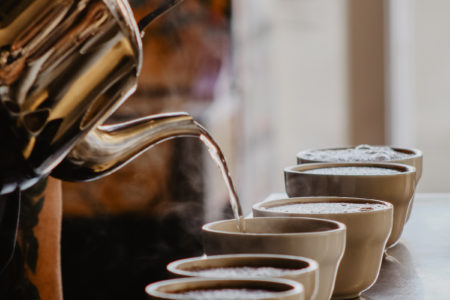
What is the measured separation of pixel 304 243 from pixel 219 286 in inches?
4.7

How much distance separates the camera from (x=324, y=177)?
784mm

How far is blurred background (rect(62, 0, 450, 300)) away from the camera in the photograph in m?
2.27

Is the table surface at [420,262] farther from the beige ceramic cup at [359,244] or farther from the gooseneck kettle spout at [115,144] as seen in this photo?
the gooseneck kettle spout at [115,144]

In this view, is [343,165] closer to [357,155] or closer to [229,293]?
[357,155]

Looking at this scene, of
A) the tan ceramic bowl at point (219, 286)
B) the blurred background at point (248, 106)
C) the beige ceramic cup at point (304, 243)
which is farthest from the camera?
the blurred background at point (248, 106)

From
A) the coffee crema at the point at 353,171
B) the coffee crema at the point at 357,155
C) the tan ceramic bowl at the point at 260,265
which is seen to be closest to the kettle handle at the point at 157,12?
the tan ceramic bowl at the point at 260,265

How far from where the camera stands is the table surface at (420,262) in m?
0.70

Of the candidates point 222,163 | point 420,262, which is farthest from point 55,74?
point 420,262

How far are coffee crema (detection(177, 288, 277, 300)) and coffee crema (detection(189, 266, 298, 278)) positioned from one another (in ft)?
0.13

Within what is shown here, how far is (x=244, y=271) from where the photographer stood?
496 millimetres

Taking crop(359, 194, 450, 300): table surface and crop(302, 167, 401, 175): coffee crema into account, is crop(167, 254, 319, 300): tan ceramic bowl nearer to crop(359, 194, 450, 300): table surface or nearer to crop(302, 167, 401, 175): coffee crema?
crop(359, 194, 450, 300): table surface

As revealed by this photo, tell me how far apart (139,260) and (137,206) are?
0.69ft

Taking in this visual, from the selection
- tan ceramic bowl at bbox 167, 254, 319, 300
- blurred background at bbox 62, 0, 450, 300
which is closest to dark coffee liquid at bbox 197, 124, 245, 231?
tan ceramic bowl at bbox 167, 254, 319, 300

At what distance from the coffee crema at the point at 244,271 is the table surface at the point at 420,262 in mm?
207
